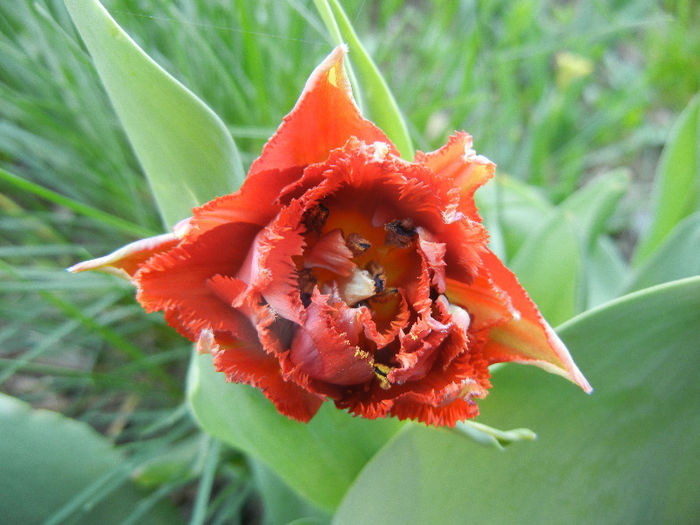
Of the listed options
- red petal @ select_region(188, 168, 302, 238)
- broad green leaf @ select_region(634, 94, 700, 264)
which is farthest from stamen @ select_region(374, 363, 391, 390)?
broad green leaf @ select_region(634, 94, 700, 264)

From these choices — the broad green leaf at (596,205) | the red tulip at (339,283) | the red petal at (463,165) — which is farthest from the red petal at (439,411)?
the broad green leaf at (596,205)

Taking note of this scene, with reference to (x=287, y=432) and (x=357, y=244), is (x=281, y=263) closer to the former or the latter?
(x=357, y=244)

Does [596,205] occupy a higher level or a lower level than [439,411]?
lower

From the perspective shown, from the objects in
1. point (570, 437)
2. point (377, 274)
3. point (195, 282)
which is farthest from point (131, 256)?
point (570, 437)

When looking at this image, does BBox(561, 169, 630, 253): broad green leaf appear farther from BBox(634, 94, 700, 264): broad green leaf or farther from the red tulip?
the red tulip

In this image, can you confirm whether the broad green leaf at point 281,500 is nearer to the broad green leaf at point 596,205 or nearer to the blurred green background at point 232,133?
the blurred green background at point 232,133
